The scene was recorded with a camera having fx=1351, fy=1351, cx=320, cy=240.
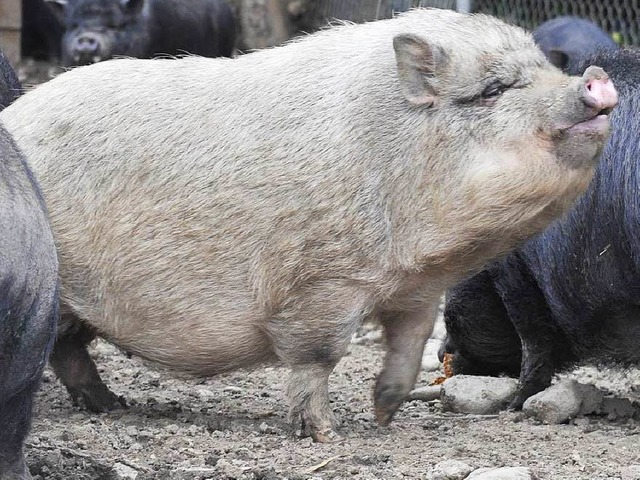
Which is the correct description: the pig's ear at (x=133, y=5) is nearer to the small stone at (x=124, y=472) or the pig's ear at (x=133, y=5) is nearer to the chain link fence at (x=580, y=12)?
the chain link fence at (x=580, y=12)

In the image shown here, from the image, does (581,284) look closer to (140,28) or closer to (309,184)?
(309,184)

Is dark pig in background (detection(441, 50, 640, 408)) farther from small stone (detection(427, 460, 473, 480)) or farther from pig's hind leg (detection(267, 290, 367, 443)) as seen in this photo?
small stone (detection(427, 460, 473, 480))

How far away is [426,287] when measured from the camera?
4395 millimetres

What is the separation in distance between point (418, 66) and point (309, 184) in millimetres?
499

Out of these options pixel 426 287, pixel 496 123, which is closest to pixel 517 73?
pixel 496 123

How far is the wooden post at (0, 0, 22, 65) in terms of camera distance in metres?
10.1

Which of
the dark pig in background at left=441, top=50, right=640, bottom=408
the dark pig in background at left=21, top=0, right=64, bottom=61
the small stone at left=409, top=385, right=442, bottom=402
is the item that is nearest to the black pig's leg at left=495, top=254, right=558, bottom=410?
the dark pig in background at left=441, top=50, right=640, bottom=408

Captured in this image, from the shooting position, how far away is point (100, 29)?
1048 cm

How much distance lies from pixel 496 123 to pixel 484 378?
56.7 inches

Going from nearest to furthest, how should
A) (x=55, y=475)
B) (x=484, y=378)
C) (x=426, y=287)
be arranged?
Result: (x=55, y=475) → (x=426, y=287) → (x=484, y=378)

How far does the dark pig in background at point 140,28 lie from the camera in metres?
10.4

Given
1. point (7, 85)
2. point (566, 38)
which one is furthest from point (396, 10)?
point (7, 85)

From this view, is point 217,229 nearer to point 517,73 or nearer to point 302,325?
point 302,325

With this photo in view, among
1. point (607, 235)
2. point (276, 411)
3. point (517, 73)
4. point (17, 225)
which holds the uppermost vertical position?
point (517, 73)
